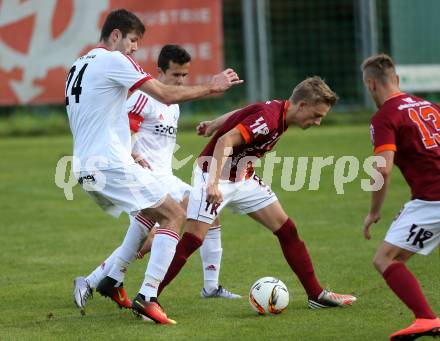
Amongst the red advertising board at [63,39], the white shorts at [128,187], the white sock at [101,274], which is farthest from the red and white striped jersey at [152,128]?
the red advertising board at [63,39]

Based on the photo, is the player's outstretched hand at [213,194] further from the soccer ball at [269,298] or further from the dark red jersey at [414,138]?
the dark red jersey at [414,138]

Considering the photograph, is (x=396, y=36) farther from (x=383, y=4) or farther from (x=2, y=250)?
(x=2, y=250)

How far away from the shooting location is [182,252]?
695 centimetres

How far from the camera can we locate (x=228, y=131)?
672cm

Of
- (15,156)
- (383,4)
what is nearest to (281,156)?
(15,156)

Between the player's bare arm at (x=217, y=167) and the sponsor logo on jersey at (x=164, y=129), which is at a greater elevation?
the sponsor logo on jersey at (x=164, y=129)

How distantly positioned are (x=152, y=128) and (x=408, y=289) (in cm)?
283

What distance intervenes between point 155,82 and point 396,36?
17.4 m

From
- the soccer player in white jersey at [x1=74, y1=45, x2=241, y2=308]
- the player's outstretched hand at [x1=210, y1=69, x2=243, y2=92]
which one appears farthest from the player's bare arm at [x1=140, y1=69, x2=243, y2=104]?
the soccer player in white jersey at [x1=74, y1=45, x2=241, y2=308]

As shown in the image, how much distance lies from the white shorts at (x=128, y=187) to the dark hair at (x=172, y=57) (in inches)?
52.6

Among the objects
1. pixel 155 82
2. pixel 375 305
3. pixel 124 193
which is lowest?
pixel 375 305

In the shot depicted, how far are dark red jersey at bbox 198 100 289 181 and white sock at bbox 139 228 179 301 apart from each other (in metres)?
0.68

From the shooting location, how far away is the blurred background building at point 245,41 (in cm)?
2138

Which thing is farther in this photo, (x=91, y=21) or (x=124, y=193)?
(x=91, y=21)
